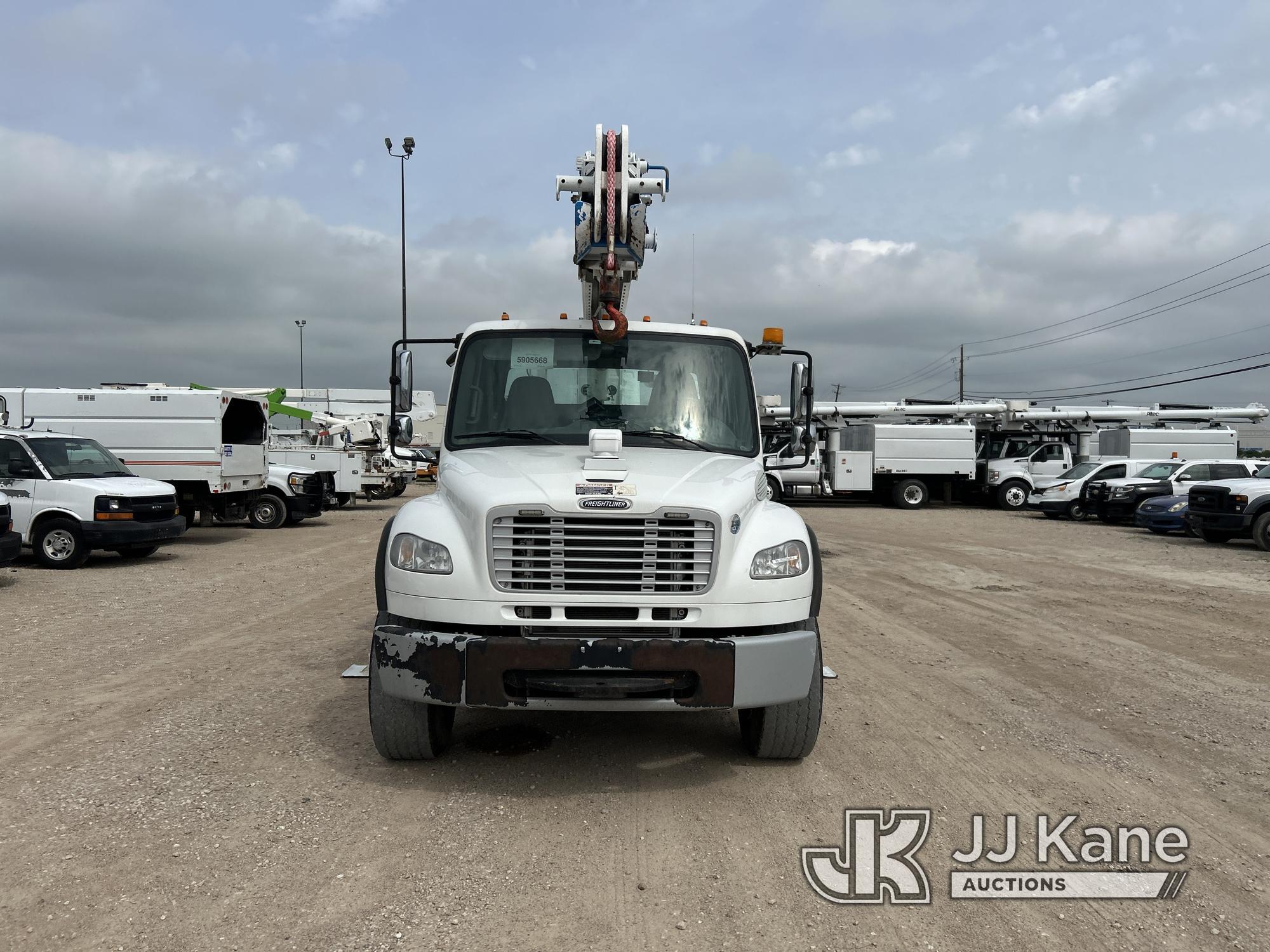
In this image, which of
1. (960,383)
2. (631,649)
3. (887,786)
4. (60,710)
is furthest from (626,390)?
(960,383)

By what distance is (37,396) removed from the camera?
15.2m

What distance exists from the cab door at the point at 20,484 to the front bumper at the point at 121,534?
0.77m

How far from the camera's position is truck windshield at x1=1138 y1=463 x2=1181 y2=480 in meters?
22.2

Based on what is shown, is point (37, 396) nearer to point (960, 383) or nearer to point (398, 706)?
point (398, 706)

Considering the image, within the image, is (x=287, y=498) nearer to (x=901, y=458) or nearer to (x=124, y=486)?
(x=124, y=486)

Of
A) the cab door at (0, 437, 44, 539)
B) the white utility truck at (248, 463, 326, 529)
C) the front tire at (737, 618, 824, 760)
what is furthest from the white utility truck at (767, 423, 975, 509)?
the front tire at (737, 618, 824, 760)

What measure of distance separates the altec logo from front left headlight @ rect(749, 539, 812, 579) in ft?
3.54

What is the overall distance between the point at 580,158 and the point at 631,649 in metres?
4.65

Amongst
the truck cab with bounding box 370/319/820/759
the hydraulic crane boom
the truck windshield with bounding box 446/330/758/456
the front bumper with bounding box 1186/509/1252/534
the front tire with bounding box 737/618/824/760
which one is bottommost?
the front tire with bounding box 737/618/824/760

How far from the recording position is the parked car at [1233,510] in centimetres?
1523

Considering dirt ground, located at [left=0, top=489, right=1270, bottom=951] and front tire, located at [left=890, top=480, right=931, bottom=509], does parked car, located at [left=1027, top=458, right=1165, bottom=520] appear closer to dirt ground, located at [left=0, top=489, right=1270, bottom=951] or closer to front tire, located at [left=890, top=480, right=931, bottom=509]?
front tire, located at [left=890, top=480, right=931, bottom=509]

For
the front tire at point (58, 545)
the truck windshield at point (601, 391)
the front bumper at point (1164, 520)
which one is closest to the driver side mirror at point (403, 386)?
the truck windshield at point (601, 391)

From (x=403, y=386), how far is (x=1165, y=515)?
17824 mm

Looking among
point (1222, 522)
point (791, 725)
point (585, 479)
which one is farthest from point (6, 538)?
point (1222, 522)
